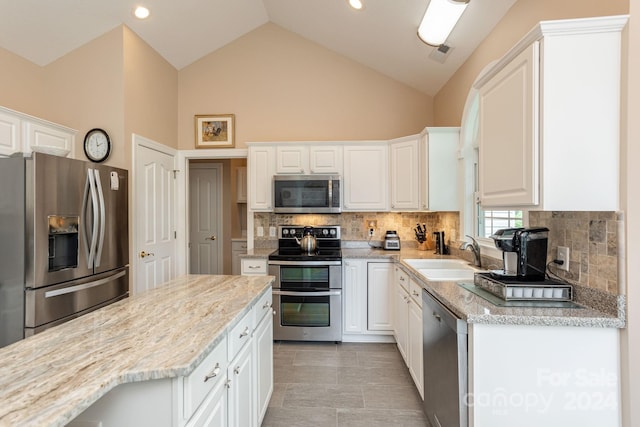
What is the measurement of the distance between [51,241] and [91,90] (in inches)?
63.6

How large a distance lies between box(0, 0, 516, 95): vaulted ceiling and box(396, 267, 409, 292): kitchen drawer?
2.01 m

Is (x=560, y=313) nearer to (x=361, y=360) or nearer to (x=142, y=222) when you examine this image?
(x=361, y=360)

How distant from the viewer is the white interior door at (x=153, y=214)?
3.17m

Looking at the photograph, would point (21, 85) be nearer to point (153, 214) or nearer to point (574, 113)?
point (153, 214)

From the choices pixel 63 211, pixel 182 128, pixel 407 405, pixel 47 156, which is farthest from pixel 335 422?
pixel 182 128

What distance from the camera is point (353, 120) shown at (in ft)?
13.2

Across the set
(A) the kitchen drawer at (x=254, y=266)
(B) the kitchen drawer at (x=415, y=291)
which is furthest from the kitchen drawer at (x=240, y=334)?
(A) the kitchen drawer at (x=254, y=266)

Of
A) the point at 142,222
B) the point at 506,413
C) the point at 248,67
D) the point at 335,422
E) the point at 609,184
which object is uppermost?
the point at 248,67

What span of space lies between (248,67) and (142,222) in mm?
2257

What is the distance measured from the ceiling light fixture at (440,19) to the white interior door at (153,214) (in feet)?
9.04

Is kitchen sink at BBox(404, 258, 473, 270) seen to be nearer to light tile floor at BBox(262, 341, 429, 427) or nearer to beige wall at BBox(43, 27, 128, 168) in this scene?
light tile floor at BBox(262, 341, 429, 427)

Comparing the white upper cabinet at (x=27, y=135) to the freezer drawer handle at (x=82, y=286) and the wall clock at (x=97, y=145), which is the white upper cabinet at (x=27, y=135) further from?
the freezer drawer handle at (x=82, y=286)

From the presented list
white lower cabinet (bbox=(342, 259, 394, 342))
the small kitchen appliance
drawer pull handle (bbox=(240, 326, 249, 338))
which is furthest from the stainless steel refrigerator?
the small kitchen appliance

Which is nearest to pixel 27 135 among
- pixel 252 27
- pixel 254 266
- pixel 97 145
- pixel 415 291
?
pixel 97 145
